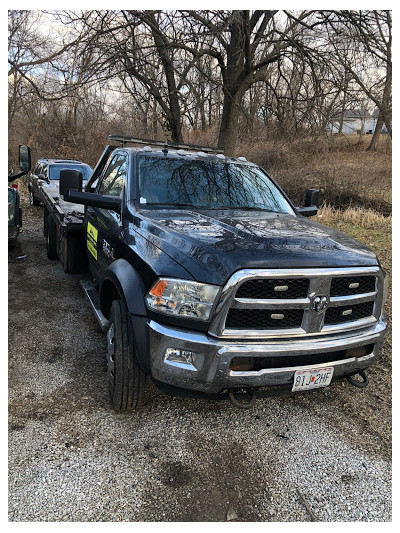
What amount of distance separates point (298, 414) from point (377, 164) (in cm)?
1091

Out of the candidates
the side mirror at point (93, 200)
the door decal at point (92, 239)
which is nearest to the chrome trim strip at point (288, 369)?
the side mirror at point (93, 200)

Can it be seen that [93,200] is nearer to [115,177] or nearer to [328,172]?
[115,177]

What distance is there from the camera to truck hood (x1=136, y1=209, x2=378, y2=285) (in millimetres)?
2312

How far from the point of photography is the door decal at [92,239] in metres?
4.18

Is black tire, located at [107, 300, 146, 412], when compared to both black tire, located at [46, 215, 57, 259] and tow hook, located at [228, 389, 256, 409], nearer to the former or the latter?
tow hook, located at [228, 389, 256, 409]

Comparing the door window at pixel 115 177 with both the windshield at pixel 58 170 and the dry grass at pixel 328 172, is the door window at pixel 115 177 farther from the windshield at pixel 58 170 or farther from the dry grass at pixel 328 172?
the dry grass at pixel 328 172

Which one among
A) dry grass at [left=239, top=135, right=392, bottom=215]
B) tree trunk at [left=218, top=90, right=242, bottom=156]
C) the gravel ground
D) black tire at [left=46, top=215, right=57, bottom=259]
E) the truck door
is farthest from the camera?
dry grass at [left=239, top=135, right=392, bottom=215]

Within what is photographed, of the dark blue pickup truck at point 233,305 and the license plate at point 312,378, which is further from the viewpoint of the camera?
the license plate at point 312,378

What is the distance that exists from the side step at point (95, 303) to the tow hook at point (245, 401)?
120 cm

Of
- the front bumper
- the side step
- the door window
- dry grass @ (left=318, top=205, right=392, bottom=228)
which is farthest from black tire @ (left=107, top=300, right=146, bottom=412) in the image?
dry grass @ (left=318, top=205, right=392, bottom=228)

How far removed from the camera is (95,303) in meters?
3.80

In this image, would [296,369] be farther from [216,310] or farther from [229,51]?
[229,51]

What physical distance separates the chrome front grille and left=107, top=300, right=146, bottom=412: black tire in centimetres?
76

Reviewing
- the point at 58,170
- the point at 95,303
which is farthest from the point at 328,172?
the point at 95,303
